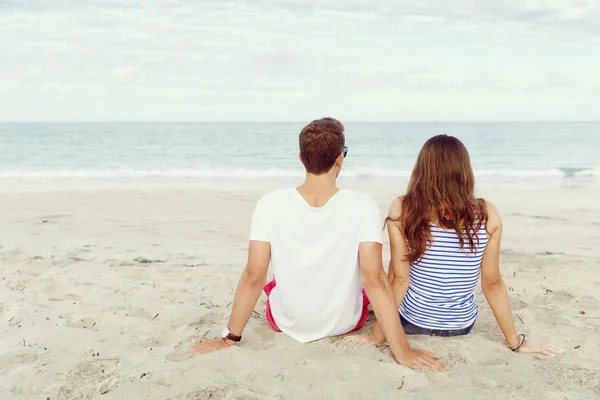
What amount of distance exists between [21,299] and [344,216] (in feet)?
9.21

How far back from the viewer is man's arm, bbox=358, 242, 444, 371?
3.17 meters

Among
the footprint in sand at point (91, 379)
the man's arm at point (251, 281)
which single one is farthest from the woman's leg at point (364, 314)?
the footprint in sand at point (91, 379)

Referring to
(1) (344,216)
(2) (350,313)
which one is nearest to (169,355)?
(2) (350,313)

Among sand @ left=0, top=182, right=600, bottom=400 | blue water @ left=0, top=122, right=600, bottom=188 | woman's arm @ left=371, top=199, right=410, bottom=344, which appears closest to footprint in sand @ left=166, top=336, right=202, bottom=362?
sand @ left=0, top=182, right=600, bottom=400

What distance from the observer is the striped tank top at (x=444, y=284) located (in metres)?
3.30

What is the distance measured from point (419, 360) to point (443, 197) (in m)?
0.89

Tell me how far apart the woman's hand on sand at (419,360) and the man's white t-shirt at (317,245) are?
45 centimetres

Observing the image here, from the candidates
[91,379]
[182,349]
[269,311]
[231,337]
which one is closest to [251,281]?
[231,337]

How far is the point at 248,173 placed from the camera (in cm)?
2098

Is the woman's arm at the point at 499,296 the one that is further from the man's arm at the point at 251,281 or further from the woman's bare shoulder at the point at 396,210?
the man's arm at the point at 251,281

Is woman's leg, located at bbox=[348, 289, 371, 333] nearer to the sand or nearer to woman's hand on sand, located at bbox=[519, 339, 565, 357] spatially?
the sand

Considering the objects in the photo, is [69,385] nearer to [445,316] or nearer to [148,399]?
[148,399]

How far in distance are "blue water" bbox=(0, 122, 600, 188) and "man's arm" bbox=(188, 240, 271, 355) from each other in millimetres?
13737

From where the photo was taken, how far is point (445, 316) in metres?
3.53
